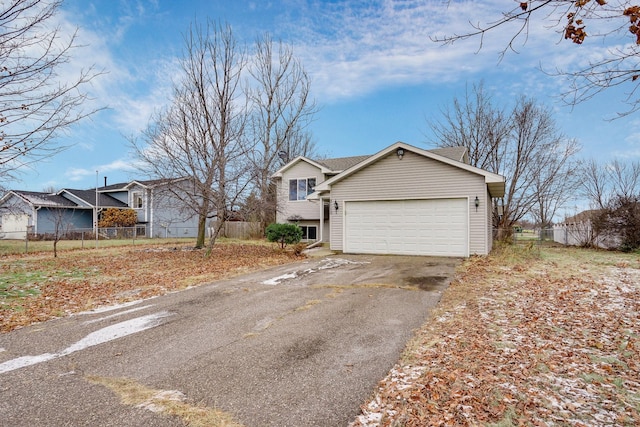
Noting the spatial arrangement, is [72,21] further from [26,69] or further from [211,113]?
[211,113]

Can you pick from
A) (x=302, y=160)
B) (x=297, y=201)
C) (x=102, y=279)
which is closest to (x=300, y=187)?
(x=297, y=201)

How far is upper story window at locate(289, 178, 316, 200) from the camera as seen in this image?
20766 millimetres

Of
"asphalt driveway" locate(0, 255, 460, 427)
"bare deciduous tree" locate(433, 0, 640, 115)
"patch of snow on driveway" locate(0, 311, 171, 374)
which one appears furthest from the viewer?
"patch of snow on driveway" locate(0, 311, 171, 374)

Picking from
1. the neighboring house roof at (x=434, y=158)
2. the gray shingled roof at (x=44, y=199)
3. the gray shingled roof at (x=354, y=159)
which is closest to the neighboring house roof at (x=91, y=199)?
the gray shingled roof at (x=44, y=199)

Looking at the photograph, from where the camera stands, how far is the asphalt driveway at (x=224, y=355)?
9.25ft

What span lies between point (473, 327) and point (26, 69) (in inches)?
294

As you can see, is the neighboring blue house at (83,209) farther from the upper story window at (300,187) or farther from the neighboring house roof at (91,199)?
the upper story window at (300,187)

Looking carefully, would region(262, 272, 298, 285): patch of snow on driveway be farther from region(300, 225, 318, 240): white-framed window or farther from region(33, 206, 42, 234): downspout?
region(33, 206, 42, 234): downspout

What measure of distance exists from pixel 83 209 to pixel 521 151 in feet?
109

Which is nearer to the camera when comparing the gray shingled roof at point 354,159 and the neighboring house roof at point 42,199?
the gray shingled roof at point 354,159

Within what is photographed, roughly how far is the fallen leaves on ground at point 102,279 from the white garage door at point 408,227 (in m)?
3.00

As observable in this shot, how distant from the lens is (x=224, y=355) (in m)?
3.94

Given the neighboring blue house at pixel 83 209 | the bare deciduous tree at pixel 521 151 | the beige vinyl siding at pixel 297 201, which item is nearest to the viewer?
the beige vinyl siding at pixel 297 201

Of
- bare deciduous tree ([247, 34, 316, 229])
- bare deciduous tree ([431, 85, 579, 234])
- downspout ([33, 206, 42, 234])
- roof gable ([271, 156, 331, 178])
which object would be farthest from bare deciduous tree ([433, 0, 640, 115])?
downspout ([33, 206, 42, 234])
